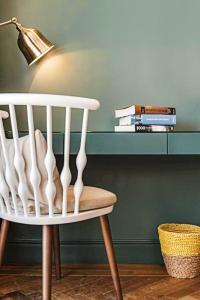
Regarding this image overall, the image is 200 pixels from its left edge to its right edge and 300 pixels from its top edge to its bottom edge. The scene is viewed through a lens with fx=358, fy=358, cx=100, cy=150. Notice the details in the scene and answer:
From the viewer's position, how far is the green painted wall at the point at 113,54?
209 cm

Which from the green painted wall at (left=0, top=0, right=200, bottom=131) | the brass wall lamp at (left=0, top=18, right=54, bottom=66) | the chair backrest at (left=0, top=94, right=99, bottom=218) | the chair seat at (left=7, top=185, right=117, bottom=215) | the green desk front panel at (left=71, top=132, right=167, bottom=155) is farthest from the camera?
the green painted wall at (left=0, top=0, right=200, bottom=131)

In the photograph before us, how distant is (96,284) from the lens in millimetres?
1778

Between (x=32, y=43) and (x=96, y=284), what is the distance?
51.1 inches

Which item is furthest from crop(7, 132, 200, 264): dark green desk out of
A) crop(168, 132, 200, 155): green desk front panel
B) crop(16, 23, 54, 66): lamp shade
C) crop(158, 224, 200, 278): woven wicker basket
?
crop(16, 23, 54, 66): lamp shade

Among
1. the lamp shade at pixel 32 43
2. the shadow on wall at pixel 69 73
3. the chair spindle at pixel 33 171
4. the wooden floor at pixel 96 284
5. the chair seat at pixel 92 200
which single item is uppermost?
the lamp shade at pixel 32 43

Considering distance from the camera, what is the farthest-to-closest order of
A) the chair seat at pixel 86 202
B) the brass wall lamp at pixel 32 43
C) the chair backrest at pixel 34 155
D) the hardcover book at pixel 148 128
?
the brass wall lamp at pixel 32 43 → the hardcover book at pixel 148 128 → the chair seat at pixel 86 202 → the chair backrest at pixel 34 155

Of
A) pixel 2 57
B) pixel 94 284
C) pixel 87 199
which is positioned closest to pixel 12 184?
pixel 87 199

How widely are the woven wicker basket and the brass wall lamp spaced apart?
1.17 meters

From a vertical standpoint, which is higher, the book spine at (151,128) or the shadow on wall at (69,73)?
the shadow on wall at (69,73)

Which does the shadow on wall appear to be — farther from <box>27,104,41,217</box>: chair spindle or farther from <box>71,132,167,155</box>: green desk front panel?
<box>27,104,41,217</box>: chair spindle

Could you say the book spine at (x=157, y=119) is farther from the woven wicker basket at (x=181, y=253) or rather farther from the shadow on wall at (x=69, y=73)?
the woven wicker basket at (x=181, y=253)

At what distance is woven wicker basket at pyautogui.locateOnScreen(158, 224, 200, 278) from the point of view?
184 cm

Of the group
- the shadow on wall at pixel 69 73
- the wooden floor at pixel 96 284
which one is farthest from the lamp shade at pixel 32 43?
the wooden floor at pixel 96 284

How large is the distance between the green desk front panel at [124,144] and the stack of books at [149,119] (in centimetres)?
17
